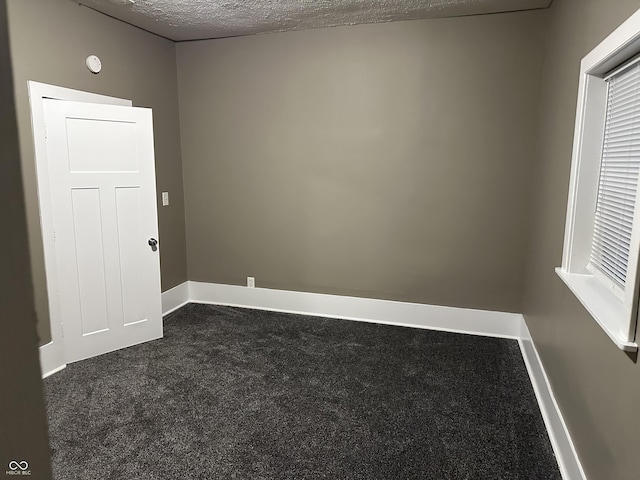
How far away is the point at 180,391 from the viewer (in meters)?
2.89

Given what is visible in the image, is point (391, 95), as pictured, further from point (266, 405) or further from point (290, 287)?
point (266, 405)

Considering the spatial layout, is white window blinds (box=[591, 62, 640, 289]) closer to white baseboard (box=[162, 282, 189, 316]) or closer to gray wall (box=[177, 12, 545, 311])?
gray wall (box=[177, 12, 545, 311])

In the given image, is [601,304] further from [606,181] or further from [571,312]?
[606,181]

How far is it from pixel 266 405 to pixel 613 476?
1.81 metres

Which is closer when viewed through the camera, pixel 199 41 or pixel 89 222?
pixel 89 222

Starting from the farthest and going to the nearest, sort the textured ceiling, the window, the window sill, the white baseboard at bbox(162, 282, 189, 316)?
the white baseboard at bbox(162, 282, 189, 316) < the textured ceiling < the window < the window sill

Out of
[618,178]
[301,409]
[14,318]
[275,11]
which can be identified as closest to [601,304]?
[618,178]

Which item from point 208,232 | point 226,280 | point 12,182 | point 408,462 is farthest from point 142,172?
point 12,182

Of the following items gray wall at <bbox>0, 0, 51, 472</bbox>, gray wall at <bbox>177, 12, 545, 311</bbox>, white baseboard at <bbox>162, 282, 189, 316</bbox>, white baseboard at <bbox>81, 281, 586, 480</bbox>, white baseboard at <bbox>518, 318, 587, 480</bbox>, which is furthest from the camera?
white baseboard at <bbox>162, 282, 189, 316</bbox>

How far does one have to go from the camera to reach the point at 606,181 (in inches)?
85.3

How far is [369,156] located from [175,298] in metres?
2.41

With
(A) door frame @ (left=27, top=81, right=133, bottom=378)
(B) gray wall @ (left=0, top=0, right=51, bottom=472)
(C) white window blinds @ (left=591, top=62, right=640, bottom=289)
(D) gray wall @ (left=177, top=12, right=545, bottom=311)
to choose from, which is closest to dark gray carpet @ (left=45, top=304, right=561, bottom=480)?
(A) door frame @ (left=27, top=81, right=133, bottom=378)

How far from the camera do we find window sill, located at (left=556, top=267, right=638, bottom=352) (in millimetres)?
1508

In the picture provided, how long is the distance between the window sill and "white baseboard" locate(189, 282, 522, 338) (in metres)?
1.50
